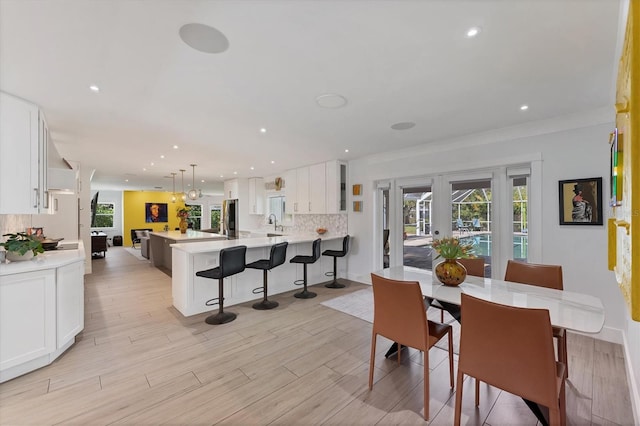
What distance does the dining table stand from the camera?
1.57 metres

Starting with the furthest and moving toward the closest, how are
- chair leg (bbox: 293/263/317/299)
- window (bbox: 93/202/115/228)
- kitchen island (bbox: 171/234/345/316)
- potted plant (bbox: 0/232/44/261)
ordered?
window (bbox: 93/202/115/228) < chair leg (bbox: 293/263/317/299) < kitchen island (bbox: 171/234/345/316) < potted plant (bbox: 0/232/44/261)

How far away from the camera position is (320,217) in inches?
252

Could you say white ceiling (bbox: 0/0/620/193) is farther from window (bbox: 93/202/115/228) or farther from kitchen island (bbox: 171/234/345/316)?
window (bbox: 93/202/115/228)

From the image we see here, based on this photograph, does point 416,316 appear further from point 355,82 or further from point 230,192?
point 230,192

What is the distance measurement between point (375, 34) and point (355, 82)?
64 cm

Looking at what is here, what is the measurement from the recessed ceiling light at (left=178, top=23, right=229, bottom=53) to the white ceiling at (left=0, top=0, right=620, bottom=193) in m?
0.05

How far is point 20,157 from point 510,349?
4292 mm

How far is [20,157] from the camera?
2.58m

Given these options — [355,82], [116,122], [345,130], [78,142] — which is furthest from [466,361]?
[78,142]

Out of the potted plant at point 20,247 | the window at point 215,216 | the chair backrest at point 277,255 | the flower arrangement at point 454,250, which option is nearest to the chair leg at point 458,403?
the flower arrangement at point 454,250

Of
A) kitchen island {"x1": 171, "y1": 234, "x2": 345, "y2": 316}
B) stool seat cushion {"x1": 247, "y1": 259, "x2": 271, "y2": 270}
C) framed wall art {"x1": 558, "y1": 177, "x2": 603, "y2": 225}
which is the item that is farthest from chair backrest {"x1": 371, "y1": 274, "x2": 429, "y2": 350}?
framed wall art {"x1": 558, "y1": 177, "x2": 603, "y2": 225}

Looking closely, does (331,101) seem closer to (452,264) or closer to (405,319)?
(452,264)

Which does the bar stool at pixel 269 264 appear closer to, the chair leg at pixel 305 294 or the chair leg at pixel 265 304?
the chair leg at pixel 265 304

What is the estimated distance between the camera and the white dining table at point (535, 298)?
156 cm
